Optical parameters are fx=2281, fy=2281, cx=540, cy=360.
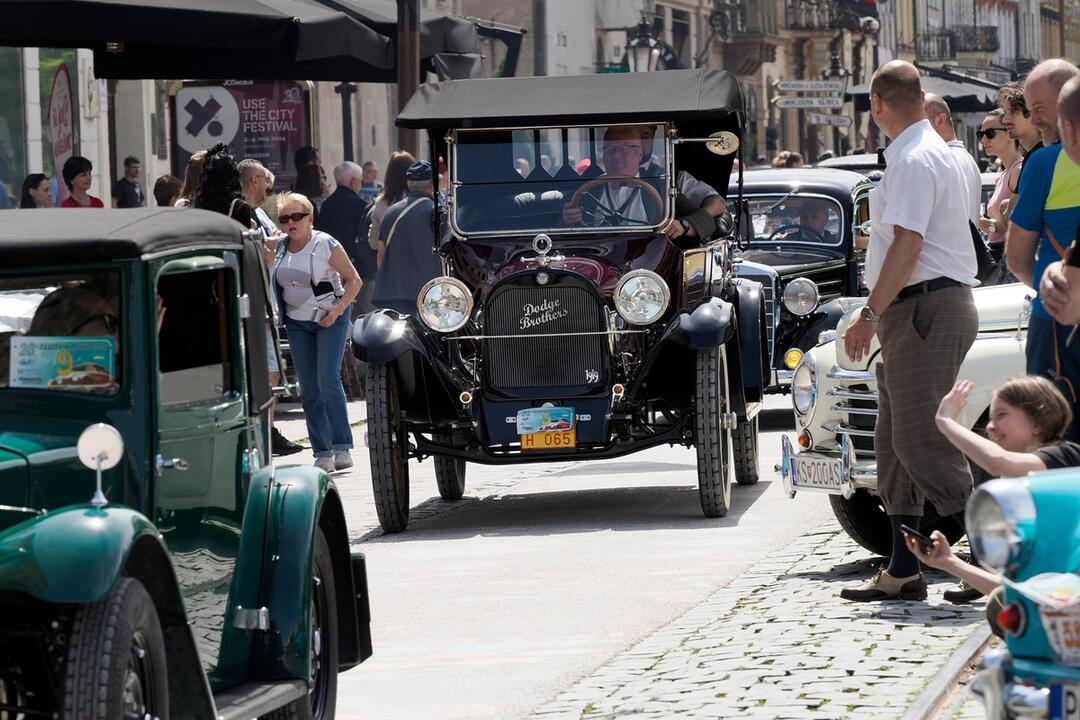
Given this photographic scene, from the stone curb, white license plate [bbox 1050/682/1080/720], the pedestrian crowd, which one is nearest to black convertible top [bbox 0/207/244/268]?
the stone curb

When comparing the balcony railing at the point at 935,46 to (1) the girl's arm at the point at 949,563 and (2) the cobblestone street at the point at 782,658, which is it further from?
(1) the girl's arm at the point at 949,563

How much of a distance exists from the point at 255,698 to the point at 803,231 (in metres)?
11.9

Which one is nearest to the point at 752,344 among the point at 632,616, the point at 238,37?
the point at 632,616

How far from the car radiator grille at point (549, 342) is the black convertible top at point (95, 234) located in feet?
17.2

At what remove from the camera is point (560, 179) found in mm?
12094

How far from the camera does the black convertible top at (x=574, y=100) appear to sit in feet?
39.6

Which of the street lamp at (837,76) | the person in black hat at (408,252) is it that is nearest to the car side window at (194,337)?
the person in black hat at (408,252)

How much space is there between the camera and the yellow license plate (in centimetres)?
1113

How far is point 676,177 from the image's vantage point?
482 inches

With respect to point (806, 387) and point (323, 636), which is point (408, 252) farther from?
point (323, 636)

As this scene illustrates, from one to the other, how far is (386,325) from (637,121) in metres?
1.89

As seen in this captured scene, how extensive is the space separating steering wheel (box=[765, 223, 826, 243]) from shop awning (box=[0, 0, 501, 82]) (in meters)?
3.36

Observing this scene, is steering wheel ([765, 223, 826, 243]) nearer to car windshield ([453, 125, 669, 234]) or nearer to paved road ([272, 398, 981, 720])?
paved road ([272, 398, 981, 720])

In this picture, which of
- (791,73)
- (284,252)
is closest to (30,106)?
(284,252)
